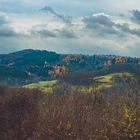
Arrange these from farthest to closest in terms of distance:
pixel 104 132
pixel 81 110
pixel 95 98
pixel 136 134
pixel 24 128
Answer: pixel 95 98
pixel 81 110
pixel 24 128
pixel 104 132
pixel 136 134

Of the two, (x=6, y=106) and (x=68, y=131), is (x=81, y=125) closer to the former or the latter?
(x=68, y=131)

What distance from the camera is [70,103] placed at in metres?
96.0

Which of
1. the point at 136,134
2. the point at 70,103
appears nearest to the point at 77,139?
the point at 136,134

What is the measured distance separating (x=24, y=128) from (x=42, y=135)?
5.23 m

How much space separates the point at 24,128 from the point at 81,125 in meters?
11.2

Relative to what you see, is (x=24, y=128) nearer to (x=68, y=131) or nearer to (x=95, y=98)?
(x=68, y=131)

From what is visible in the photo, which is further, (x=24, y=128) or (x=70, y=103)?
(x=70, y=103)

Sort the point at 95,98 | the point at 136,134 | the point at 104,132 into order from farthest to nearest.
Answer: the point at 95,98 → the point at 104,132 → the point at 136,134

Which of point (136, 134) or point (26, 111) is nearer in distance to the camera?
point (136, 134)

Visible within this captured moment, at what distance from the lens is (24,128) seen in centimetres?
7331

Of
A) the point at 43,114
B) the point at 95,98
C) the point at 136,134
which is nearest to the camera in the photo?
the point at 136,134

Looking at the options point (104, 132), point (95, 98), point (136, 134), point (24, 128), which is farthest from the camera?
point (95, 98)

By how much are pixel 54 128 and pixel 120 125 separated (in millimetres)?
12598

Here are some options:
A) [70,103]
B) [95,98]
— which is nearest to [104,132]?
[70,103]
